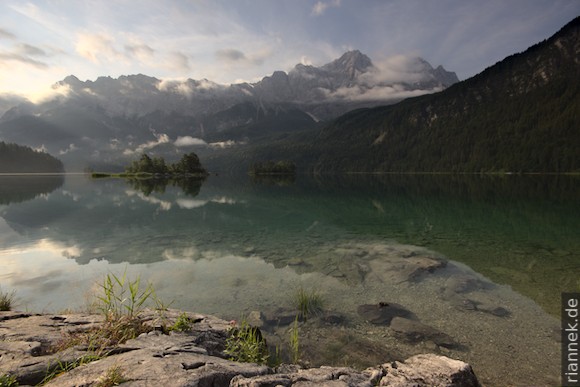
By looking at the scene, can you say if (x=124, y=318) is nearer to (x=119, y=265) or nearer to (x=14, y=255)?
(x=119, y=265)

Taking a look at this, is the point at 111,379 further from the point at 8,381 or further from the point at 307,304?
the point at 307,304

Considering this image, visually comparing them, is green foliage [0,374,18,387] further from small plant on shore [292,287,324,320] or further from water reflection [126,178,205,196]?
water reflection [126,178,205,196]

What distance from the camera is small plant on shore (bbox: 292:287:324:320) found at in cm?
1614

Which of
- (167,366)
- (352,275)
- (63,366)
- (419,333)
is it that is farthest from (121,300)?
(352,275)

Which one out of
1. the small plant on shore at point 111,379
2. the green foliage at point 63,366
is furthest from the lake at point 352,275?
the small plant on shore at point 111,379

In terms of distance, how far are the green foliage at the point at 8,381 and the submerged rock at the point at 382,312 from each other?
544 inches

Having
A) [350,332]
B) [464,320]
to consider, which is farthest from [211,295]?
[464,320]

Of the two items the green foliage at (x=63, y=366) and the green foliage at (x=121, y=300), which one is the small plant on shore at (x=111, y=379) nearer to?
the green foliage at (x=63, y=366)

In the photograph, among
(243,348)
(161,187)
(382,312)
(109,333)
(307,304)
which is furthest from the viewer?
(161,187)

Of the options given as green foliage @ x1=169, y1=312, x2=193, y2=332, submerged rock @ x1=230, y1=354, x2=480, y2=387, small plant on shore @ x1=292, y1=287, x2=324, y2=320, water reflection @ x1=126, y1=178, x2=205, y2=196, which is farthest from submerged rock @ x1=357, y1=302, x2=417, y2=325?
water reflection @ x1=126, y1=178, x2=205, y2=196

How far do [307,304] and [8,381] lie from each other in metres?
12.7

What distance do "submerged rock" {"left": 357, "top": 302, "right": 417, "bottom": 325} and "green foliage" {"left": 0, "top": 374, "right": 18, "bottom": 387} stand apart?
13.8 metres

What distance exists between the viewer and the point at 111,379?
20.7 ft

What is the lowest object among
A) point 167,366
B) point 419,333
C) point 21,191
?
point 419,333
